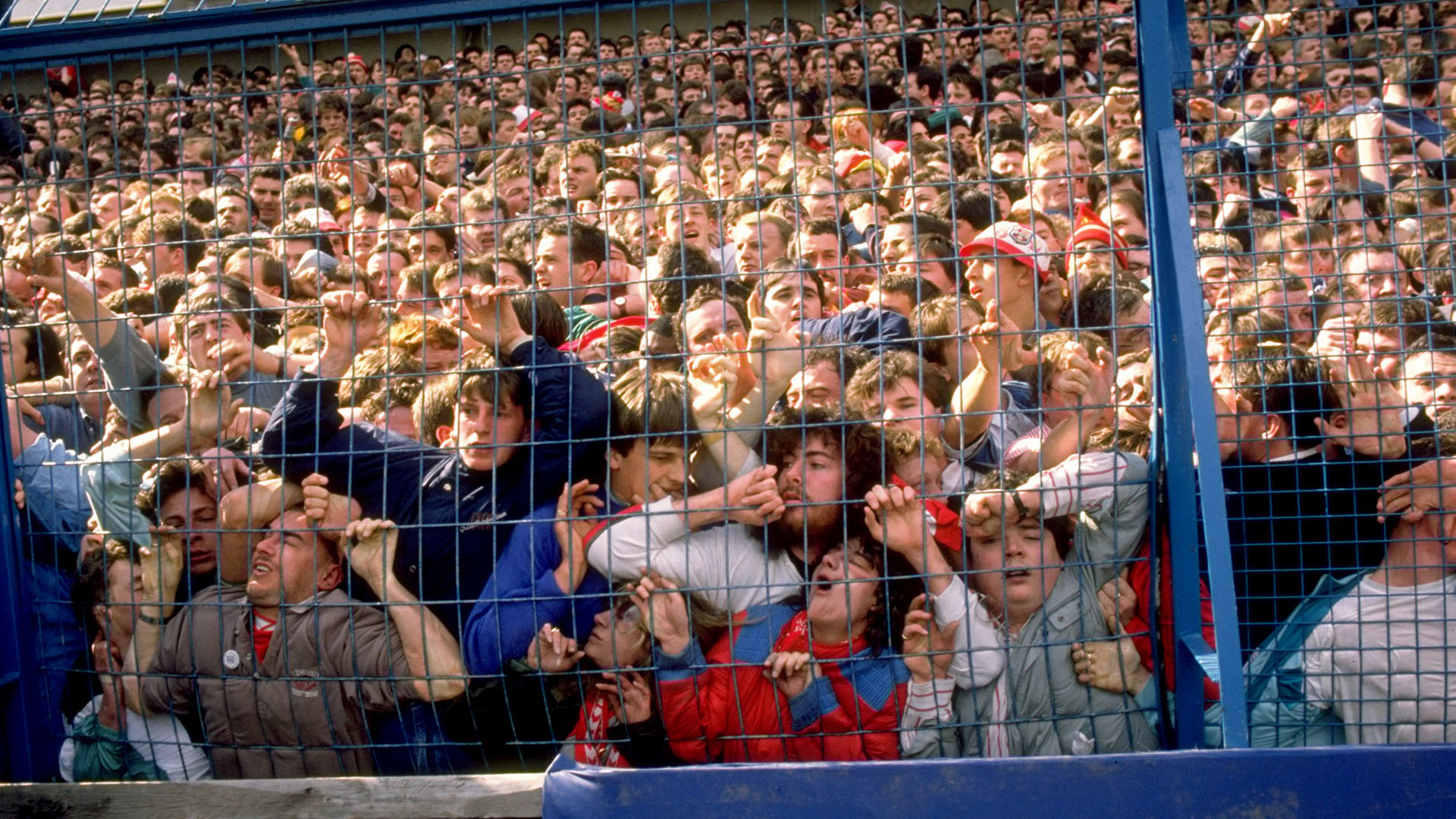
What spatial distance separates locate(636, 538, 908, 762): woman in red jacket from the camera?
2898mm

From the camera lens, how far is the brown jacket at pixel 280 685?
3.05 m

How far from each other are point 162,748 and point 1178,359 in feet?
8.54

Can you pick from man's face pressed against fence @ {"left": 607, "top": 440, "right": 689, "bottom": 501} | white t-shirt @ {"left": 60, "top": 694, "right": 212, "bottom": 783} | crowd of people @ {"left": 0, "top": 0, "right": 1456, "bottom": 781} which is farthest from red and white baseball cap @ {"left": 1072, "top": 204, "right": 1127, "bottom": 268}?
white t-shirt @ {"left": 60, "top": 694, "right": 212, "bottom": 783}

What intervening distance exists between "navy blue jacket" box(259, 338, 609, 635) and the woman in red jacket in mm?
A: 394

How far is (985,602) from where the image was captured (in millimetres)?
3004

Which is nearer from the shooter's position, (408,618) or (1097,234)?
(408,618)

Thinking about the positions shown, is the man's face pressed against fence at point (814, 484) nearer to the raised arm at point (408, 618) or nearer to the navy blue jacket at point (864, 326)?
the navy blue jacket at point (864, 326)

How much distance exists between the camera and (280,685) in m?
3.15

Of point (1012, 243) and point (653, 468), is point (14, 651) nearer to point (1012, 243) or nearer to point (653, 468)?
point (653, 468)

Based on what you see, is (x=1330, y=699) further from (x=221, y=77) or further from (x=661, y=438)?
(x=221, y=77)

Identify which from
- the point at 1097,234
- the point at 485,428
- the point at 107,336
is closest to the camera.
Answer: the point at 485,428

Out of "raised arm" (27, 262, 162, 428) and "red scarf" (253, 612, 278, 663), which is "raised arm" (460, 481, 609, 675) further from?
"raised arm" (27, 262, 162, 428)

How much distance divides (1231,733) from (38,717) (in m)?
2.68

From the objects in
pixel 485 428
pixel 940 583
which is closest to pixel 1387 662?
pixel 940 583
